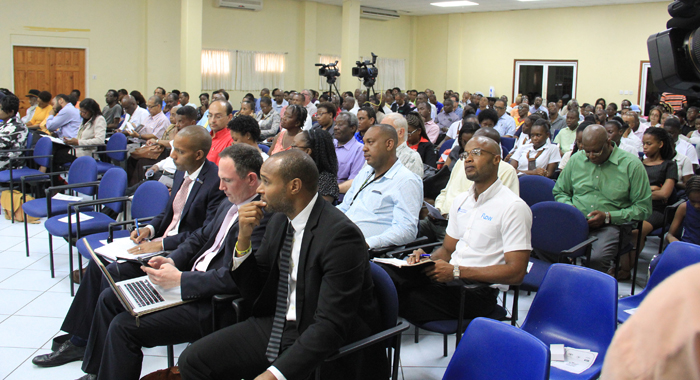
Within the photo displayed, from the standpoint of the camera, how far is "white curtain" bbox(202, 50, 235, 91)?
13.6 m

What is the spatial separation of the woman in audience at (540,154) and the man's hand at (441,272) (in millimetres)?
3157

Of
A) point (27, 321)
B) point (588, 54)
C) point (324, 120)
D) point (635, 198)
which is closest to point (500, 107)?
point (324, 120)

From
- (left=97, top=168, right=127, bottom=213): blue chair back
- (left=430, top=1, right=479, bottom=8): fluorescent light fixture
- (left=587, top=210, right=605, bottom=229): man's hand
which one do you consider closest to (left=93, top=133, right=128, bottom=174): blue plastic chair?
(left=97, top=168, right=127, bottom=213): blue chair back

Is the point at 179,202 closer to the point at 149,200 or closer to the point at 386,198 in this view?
the point at 149,200

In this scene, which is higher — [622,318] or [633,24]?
[633,24]

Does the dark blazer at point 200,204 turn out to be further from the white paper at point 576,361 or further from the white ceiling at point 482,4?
the white ceiling at point 482,4

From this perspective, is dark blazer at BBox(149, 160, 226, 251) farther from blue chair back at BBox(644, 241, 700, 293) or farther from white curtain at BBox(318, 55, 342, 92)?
white curtain at BBox(318, 55, 342, 92)

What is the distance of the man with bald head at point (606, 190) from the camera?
3579 millimetres

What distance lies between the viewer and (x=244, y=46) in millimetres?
14188

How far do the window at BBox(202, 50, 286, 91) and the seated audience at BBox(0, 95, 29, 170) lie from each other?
24.9 feet

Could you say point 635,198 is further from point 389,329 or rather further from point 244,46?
point 244,46

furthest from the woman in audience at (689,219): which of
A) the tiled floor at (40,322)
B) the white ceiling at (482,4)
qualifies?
the white ceiling at (482,4)

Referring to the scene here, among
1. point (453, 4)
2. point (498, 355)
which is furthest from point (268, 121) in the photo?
point (453, 4)

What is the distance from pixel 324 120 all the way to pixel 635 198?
3207mm
